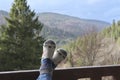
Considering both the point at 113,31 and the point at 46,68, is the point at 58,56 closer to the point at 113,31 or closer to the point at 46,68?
the point at 46,68

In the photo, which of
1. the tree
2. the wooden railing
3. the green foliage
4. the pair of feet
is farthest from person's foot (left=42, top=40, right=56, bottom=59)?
the green foliage

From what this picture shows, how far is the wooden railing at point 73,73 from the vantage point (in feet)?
6.95

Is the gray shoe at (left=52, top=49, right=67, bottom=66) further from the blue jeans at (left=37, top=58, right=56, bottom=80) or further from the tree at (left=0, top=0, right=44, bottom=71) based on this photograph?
the tree at (left=0, top=0, right=44, bottom=71)

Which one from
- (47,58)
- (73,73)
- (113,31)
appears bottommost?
(113,31)

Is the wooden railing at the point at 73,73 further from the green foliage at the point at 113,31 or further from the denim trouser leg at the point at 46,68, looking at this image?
the green foliage at the point at 113,31

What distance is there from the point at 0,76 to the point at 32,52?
19.0m

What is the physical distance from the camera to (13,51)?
21828 millimetres

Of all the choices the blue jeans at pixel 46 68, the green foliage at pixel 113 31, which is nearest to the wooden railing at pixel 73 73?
the blue jeans at pixel 46 68

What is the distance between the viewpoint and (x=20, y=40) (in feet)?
73.2

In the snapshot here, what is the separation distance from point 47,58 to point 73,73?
0.23 meters

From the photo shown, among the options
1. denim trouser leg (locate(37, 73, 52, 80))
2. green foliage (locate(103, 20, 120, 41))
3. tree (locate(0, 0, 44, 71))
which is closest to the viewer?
denim trouser leg (locate(37, 73, 52, 80))

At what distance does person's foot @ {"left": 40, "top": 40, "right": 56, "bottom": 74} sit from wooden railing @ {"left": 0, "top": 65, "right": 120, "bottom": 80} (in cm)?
9

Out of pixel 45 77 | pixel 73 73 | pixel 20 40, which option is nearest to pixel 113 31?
pixel 20 40

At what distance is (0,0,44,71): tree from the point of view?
21156 mm
